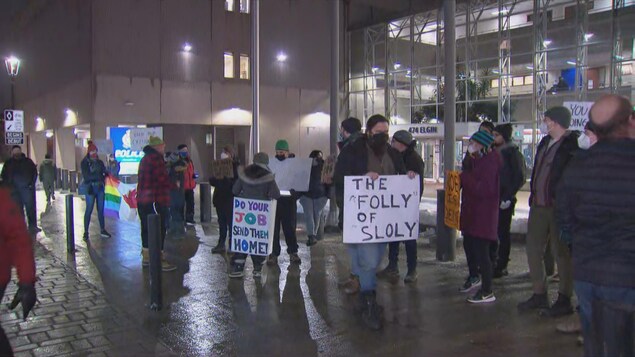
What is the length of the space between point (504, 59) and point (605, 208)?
24.6 meters

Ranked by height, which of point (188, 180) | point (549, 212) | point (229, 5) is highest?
point (229, 5)

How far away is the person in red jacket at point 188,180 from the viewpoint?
1224cm

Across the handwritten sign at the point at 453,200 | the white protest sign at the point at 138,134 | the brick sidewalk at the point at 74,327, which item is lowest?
the brick sidewalk at the point at 74,327

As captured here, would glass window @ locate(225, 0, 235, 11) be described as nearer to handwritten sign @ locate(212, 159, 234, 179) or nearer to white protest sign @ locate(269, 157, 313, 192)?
handwritten sign @ locate(212, 159, 234, 179)

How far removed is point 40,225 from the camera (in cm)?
1399

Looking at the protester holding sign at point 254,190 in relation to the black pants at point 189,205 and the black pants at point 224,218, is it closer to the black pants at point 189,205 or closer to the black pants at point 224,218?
the black pants at point 224,218

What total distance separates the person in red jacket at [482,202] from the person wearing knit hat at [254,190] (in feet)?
9.11

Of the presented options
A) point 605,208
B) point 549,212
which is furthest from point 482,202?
point 605,208

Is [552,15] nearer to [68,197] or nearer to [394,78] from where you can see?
[394,78]

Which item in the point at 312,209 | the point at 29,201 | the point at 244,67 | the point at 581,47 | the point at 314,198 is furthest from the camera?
the point at 244,67

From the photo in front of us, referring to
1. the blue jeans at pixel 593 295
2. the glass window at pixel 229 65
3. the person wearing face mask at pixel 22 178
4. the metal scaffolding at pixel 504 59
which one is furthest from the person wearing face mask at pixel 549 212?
the glass window at pixel 229 65

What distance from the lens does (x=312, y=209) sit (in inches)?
410

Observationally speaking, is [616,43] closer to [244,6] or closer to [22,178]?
[244,6]

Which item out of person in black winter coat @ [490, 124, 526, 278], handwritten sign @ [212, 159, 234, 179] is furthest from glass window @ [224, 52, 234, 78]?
person in black winter coat @ [490, 124, 526, 278]
